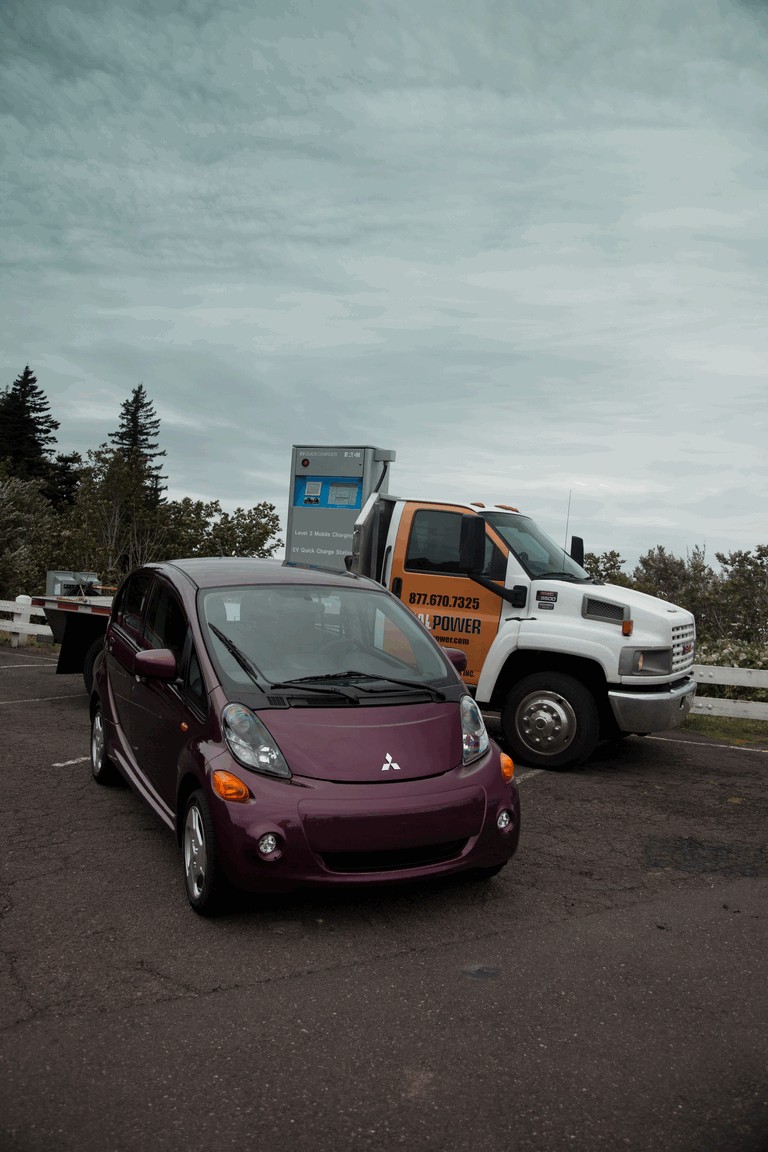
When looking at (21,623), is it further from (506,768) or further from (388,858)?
(388,858)

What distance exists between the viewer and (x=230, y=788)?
4434mm

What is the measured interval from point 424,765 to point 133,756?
7.46ft

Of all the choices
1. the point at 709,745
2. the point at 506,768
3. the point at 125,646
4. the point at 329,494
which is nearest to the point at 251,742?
the point at 506,768

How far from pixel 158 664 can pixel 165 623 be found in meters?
0.74

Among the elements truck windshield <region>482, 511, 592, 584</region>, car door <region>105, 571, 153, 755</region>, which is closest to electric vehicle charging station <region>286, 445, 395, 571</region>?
truck windshield <region>482, 511, 592, 584</region>

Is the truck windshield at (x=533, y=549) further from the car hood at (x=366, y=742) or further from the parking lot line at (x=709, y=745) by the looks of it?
the car hood at (x=366, y=742)

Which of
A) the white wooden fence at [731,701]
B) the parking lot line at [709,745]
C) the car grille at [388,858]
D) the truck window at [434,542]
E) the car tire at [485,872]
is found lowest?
the parking lot line at [709,745]

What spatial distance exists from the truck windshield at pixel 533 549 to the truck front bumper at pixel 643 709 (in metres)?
1.24

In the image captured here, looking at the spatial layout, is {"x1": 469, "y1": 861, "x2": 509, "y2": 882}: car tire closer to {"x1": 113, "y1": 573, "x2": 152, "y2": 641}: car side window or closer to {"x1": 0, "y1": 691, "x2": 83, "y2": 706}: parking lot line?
{"x1": 113, "y1": 573, "x2": 152, "y2": 641}: car side window

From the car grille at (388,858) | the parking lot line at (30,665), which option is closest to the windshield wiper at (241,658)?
the car grille at (388,858)

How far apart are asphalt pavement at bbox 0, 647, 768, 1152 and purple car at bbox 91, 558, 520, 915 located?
0.33 metres

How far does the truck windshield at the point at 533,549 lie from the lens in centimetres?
888

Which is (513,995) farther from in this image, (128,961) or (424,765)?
(128,961)

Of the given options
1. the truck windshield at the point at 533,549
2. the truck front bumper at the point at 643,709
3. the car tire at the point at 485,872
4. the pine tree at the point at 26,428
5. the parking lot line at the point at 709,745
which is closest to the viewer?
the car tire at the point at 485,872
